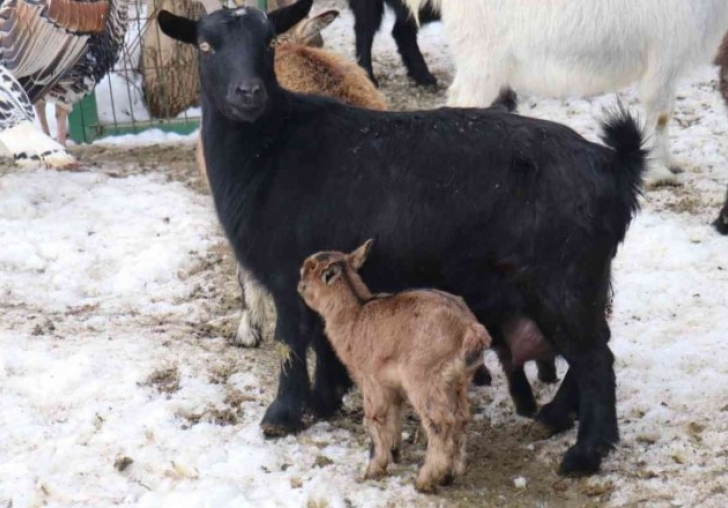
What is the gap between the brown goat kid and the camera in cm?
374

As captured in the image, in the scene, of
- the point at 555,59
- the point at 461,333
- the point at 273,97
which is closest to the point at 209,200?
the point at 555,59

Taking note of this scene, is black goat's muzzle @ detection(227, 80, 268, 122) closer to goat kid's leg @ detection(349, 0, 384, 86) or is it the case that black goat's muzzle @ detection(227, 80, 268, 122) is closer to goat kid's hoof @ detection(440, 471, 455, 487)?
goat kid's hoof @ detection(440, 471, 455, 487)

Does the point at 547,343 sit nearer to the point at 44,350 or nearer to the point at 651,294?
the point at 651,294

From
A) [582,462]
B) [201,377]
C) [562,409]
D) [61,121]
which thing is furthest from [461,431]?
[61,121]

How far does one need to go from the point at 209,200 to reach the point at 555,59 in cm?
232

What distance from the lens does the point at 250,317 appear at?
17.6 ft

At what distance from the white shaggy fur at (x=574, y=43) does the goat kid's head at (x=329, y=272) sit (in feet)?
10.2

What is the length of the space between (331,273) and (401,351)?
38cm

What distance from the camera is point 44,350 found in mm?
5039

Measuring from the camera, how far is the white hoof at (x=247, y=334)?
17.6 ft

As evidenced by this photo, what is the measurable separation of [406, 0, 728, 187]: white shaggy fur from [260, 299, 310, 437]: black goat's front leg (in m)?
2.88

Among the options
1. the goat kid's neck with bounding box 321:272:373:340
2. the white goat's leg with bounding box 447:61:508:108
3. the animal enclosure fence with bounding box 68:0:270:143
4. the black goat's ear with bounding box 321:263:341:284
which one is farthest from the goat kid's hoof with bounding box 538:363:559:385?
the animal enclosure fence with bounding box 68:0:270:143

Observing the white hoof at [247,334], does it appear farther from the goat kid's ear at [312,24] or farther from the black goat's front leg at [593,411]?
the goat kid's ear at [312,24]

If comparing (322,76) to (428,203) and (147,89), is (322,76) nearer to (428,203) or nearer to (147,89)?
(428,203)
